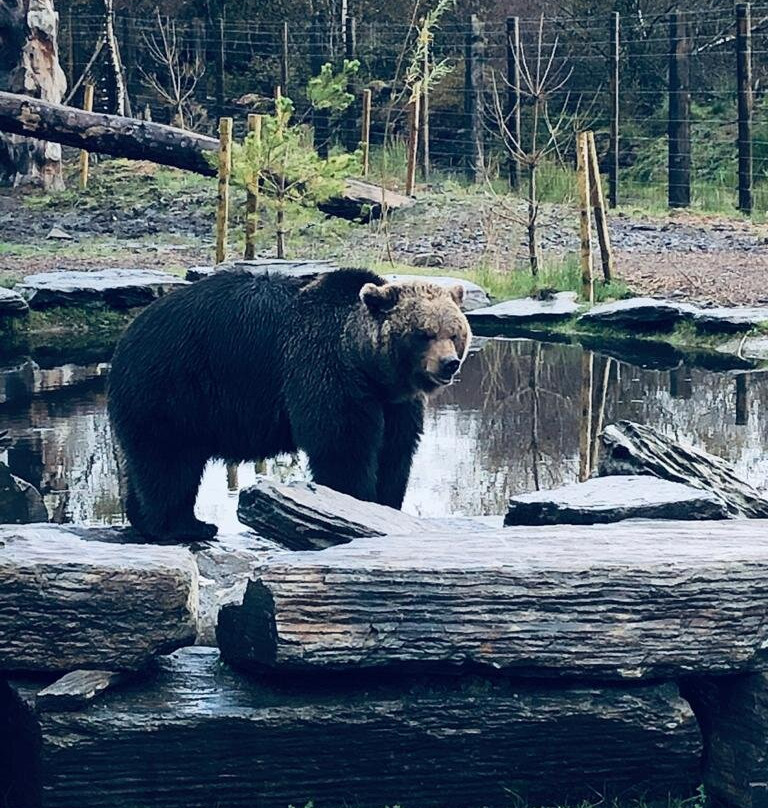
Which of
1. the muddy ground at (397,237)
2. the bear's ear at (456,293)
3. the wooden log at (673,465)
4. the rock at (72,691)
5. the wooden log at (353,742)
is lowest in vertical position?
the wooden log at (353,742)

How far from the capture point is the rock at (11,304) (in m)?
14.2

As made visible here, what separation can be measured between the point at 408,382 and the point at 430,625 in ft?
7.38

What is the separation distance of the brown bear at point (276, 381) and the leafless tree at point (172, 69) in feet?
67.2

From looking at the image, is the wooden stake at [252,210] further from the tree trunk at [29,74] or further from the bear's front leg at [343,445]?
the bear's front leg at [343,445]

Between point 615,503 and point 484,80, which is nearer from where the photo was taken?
point 615,503

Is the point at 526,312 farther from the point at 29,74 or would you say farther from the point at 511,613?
the point at 29,74

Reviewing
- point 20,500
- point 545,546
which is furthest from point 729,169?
point 545,546

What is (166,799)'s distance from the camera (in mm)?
4312

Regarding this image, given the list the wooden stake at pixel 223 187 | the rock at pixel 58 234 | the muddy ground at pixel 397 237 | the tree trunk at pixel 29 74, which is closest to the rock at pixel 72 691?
the muddy ground at pixel 397 237

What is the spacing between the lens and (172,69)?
89.2 ft

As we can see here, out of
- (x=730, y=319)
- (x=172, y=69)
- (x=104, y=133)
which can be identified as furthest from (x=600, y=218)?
(x=172, y=69)

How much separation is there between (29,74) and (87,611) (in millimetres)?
19249

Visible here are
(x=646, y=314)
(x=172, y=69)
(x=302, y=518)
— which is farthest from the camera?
(x=172, y=69)

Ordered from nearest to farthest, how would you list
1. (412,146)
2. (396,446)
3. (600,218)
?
(396,446)
(600,218)
(412,146)
